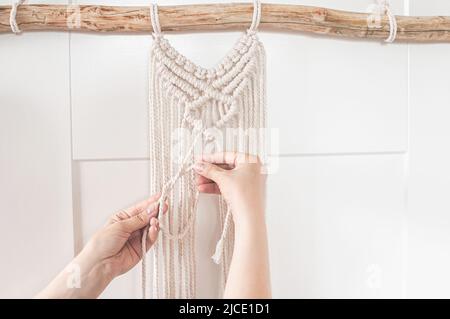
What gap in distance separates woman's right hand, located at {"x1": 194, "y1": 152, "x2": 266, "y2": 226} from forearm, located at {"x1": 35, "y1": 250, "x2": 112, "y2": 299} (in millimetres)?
223

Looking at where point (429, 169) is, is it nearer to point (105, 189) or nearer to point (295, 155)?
point (295, 155)

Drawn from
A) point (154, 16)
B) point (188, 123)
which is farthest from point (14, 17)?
point (188, 123)

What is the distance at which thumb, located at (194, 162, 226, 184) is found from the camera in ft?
2.39

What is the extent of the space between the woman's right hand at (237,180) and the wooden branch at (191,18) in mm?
240

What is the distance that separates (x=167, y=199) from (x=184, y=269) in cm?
13

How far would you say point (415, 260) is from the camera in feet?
2.93

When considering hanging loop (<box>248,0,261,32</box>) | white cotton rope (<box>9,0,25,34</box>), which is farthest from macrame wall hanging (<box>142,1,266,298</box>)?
white cotton rope (<box>9,0,25,34</box>)

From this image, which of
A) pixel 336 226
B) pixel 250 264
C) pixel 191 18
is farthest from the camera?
pixel 336 226

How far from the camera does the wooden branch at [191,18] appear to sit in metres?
0.75

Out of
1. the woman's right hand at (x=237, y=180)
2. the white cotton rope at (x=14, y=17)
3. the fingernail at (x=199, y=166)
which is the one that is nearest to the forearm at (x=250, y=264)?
the woman's right hand at (x=237, y=180)

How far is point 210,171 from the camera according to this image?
737 mm

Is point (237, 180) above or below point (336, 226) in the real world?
above

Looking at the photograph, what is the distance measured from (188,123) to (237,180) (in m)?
0.15
